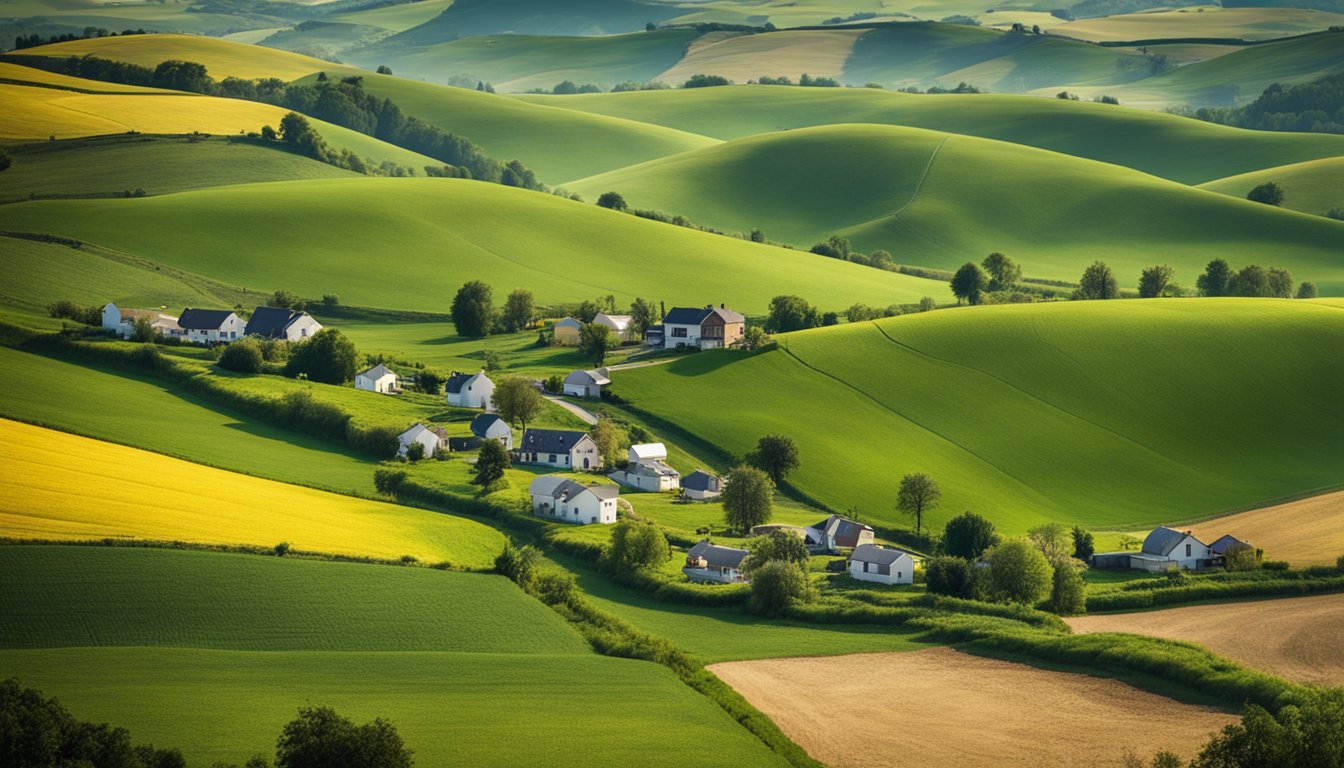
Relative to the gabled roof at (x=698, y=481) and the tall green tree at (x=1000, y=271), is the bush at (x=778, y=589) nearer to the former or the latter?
the gabled roof at (x=698, y=481)

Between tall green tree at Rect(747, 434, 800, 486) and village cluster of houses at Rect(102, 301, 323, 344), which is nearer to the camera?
tall green tree at Rect(747, 434, 800, 486)

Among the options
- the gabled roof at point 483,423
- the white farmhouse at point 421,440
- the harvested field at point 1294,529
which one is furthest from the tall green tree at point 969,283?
the white farmhouse at point 421,440

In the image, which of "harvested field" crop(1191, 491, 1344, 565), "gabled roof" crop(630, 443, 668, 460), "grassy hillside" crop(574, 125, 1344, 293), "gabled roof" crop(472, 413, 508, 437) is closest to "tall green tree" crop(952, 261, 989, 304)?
"grassy hillside" crop(574, 125, 1344, 293)

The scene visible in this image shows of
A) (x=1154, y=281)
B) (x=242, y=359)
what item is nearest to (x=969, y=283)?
(x=1154, y=281)

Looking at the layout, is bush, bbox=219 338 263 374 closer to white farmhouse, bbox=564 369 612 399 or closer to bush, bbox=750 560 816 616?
white farmhouse, bbox=564 369 612 399

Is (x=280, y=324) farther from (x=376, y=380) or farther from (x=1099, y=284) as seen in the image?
(x=1099, y=284)

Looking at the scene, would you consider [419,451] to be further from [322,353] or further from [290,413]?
[322,353]

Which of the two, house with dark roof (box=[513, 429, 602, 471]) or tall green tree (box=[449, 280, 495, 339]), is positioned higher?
tall green tree (box=[449, 280, 495, 339])

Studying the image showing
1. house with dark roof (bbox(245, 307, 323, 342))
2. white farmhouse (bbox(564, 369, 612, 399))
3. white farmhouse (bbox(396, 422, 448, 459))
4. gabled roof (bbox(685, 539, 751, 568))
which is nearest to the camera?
gabled roof (bbox(685, 539, 751, 568))
